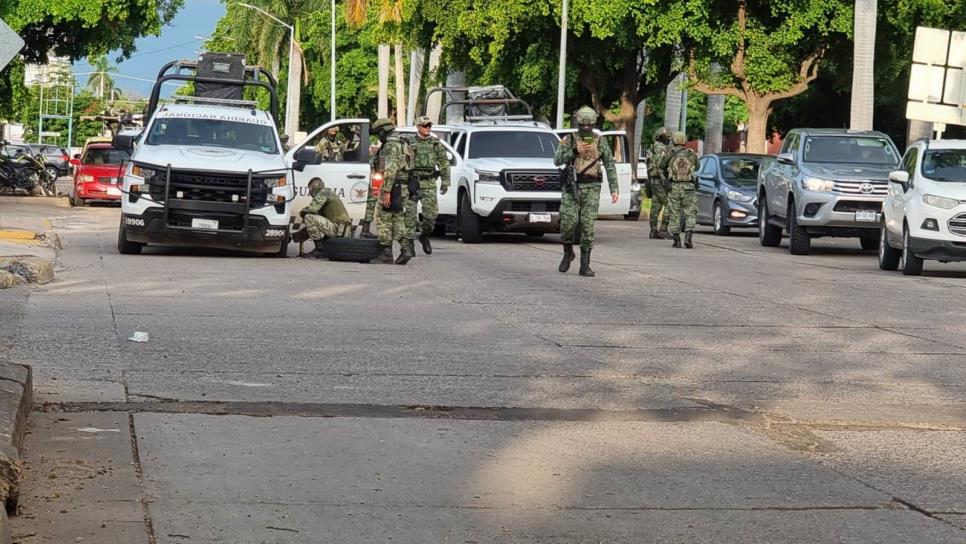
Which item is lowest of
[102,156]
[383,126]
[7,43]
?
[102,156]

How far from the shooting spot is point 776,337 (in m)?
13.5

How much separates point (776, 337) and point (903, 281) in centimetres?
743

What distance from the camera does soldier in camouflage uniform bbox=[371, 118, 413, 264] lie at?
20688 millimetres

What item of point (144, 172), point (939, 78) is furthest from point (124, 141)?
point (939, 78)

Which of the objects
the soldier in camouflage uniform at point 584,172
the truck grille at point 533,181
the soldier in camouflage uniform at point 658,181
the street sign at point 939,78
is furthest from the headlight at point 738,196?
the soldier in camouflage uniform at point 584,172

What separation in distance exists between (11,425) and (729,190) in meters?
26.4

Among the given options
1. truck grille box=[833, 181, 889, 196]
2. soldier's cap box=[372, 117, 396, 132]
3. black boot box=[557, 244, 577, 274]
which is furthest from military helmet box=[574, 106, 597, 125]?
truck grille box=[833, 181, 889, 196]

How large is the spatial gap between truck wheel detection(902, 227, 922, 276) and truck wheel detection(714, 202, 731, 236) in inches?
424

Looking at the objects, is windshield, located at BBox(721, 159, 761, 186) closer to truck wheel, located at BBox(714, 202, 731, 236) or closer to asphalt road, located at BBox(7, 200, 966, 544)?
truck wheel, located at BBox(714, 202, 731, 236)

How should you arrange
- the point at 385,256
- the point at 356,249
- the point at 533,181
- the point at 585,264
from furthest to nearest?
the point at 533,181 → the point at 385,256 → the point at 356,249 → the point at 585,264

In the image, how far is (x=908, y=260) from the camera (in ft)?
70.2

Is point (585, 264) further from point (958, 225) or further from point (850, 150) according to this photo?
point (850, 150)

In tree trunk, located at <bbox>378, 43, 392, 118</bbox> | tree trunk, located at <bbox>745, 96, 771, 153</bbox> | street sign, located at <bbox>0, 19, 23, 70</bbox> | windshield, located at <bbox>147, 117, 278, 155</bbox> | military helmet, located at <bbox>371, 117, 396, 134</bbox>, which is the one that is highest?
tree trunk, located at <bbox>378, 43, 392, 118</bbox>

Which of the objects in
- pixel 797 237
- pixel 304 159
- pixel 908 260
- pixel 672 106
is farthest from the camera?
pixel 672 106
